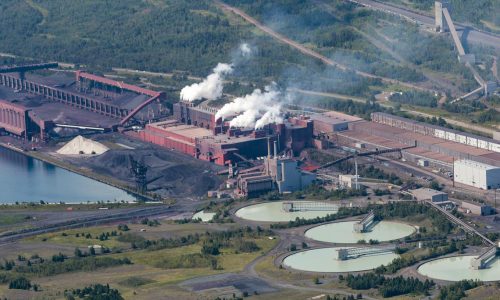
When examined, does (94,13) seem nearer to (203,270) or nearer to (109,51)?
(109,51)

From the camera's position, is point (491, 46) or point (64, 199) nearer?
point (64, 199)

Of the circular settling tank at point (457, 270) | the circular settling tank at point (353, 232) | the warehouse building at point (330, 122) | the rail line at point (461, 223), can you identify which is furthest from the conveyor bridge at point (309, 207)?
the warehouse building at point (330, 122)

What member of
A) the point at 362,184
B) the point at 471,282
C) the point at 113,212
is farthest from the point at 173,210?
the point at 471,282

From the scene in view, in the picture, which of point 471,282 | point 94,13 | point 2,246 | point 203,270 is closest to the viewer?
point 471,282

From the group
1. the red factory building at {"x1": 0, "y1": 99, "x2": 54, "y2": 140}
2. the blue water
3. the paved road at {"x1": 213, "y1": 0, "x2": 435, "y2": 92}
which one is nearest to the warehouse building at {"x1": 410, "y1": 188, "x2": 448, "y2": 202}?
the blue water

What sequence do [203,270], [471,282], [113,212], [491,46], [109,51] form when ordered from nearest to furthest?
[471,282] < [203,270] < [113,212] < [491,46] < [109,51]

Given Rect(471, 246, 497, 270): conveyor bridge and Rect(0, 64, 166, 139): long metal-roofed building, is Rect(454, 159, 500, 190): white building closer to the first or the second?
Rect(471, 246, 497, 270): conveyor bridge

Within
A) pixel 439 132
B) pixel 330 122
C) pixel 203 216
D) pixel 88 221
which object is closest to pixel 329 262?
pixel 203 216

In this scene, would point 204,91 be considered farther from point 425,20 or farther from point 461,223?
point 461,223

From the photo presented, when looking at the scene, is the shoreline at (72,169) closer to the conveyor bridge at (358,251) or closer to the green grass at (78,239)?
the green grass at (78,239)
